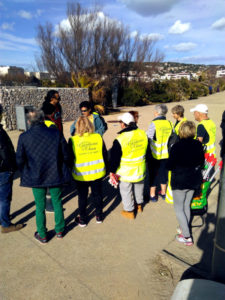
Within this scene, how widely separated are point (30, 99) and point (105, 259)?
10.1 meters

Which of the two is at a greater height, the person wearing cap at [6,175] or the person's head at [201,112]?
the person's head at [201,112]

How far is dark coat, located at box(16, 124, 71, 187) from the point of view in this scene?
9.28 ft

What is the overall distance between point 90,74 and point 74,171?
16.3m

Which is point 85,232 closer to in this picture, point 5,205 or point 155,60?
point 5,205

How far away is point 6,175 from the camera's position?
10.5ft

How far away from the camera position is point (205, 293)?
1.89 metres

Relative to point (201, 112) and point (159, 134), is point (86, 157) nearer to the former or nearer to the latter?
point (159, 134)

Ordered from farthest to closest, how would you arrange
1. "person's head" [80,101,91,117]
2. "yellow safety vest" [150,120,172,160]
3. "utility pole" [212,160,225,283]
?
1. "person's head" [80,101,91,117]
2. "yellow safety vest" [150,120,172,160]
3. "utility pole" [212,160,225,283]

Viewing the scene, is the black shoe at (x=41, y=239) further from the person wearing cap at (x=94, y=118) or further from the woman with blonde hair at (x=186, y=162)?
the person wearing cap at (x=94, y=118)

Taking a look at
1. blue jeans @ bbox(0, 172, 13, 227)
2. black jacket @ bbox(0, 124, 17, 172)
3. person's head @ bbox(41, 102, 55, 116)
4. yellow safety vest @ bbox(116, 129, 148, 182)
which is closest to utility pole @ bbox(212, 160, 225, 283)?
yellow safety vest @ bbox(116, 129, 148, 182)

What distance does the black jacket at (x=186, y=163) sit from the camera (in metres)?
2.81

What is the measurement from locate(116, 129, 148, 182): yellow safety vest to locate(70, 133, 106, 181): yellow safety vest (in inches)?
12.9

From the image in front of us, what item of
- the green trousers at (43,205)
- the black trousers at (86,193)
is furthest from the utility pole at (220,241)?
A: the green trousers at (43,205)

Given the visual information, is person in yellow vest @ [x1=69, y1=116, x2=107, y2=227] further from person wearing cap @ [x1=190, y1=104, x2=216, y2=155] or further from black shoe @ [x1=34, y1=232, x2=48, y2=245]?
person wearing cap @ [x1=190, y1=104, x2=216, y2=155]
